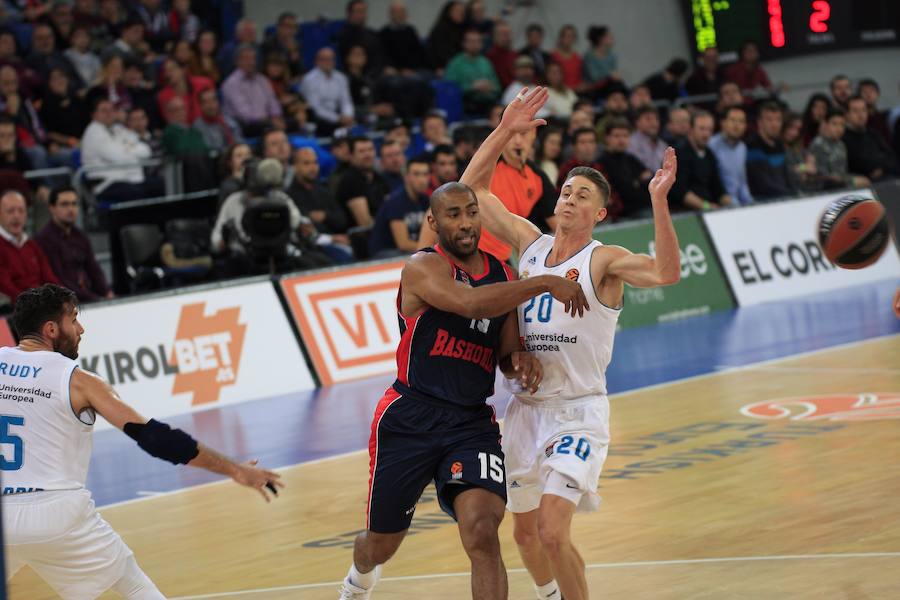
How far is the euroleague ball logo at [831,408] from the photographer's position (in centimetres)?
1063

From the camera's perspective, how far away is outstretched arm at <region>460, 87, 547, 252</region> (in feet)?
22.8

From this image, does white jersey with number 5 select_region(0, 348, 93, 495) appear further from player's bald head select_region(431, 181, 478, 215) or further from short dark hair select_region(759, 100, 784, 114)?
short dark hair select_region(759, 100, 784, 114)

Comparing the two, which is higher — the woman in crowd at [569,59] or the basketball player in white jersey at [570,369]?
the basketball player in white jersey at [570,369]

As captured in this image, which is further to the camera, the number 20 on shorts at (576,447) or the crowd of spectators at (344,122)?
the crowd of spectators at (344,122)

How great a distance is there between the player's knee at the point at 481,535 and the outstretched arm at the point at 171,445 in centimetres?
78

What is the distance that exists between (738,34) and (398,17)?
18.9 ft

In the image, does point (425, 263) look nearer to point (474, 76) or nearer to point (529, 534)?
point (529, 534)

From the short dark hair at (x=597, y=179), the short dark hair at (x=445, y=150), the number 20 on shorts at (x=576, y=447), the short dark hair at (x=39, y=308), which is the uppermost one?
the short dark hair at (x=39, y=308)

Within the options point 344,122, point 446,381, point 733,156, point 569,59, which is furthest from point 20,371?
point 569,59

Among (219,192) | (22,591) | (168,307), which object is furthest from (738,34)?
(22,591)

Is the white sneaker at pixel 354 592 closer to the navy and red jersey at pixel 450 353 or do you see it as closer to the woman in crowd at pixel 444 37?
the navy and red jersey at pixel 450 353

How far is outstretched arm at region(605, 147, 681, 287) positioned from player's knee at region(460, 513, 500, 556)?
122cm

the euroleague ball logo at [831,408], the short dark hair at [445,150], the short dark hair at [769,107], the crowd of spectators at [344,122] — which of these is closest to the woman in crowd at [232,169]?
the crowd of spectators at [344,122]

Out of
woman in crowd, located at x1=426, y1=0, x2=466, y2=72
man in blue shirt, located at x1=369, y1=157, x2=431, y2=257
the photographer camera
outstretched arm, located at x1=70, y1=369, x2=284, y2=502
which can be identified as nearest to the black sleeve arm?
outstretched arm, located at x1=70, y1=369, x2=284, y2=502
